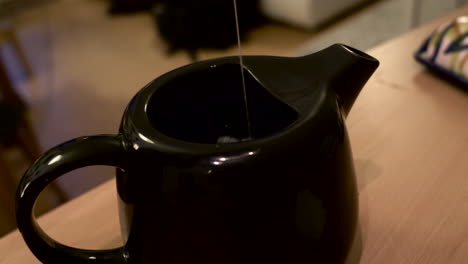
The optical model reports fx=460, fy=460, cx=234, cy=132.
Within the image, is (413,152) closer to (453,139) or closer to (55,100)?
(453,139)

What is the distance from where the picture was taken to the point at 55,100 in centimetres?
209

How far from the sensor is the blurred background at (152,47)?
1.82 meters

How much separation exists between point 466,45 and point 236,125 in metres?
0.33

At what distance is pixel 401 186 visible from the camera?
0.46 meters

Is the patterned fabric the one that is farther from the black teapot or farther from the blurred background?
the blurred background

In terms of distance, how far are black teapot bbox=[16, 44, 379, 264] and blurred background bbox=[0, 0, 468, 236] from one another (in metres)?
1.24

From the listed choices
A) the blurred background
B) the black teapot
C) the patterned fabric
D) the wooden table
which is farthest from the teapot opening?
the blurred background

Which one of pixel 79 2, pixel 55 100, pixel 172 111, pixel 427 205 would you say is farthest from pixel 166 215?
pixel 79 2

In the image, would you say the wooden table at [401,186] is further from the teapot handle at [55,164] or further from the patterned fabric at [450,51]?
the teapot handle at [55,164]

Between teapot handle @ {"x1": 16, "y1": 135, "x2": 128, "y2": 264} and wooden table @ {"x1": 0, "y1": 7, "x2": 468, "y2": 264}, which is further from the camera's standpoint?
wooden table @ {"x1": 0, "y1": 7, "x2": 468, "y2": 264}

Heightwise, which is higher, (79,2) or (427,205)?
(427,205)

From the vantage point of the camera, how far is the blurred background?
1.82m

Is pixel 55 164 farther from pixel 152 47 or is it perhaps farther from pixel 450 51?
pixel 152 47

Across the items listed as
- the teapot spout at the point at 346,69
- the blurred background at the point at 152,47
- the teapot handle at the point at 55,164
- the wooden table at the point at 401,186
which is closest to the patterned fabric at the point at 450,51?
the wooden table at the point at 401,186
